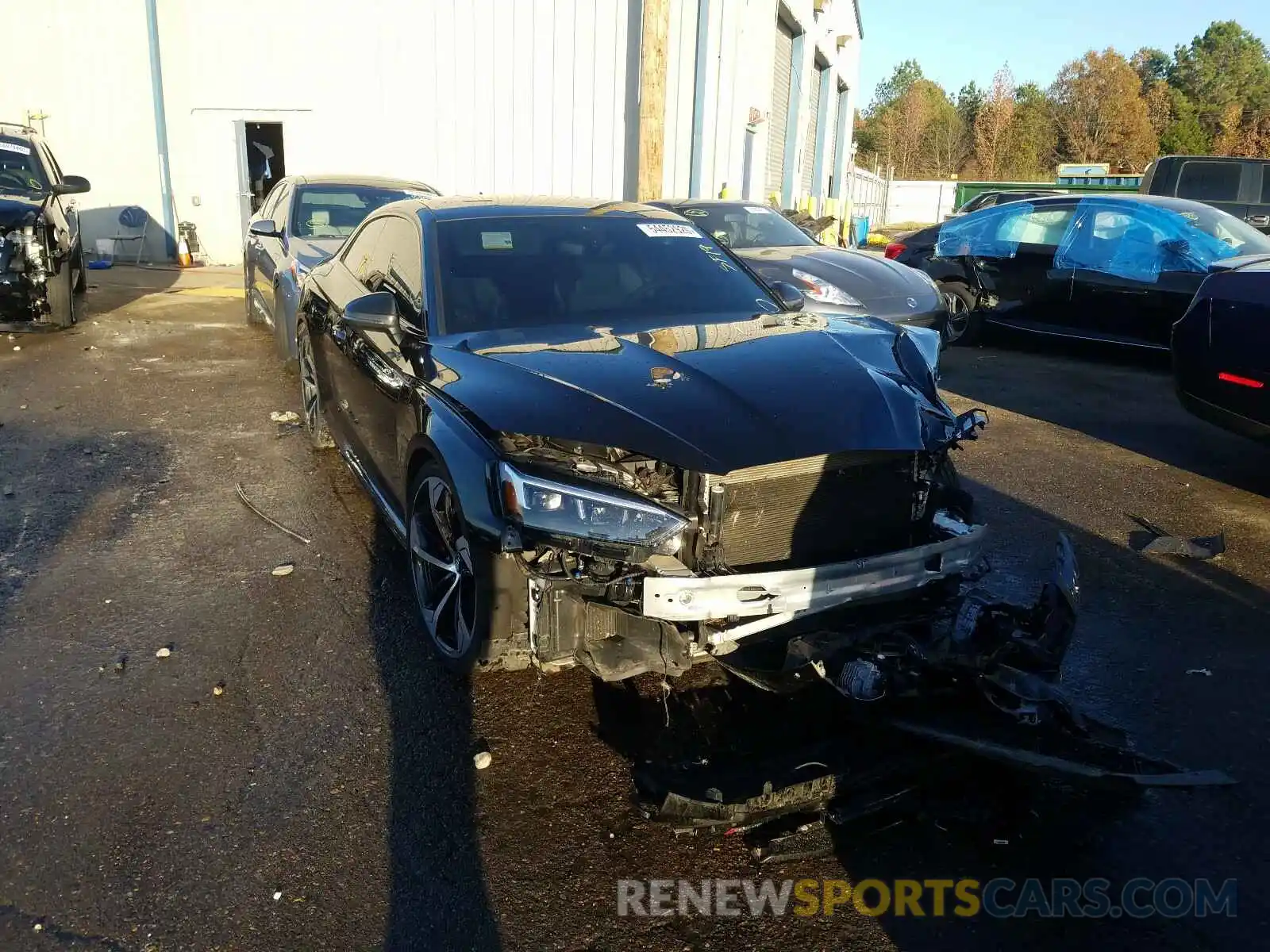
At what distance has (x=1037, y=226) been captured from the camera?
33.1 ft

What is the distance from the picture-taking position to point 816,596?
121 inches

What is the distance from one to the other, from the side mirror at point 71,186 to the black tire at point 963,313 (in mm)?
9138

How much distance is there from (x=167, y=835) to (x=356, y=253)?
11.9ft

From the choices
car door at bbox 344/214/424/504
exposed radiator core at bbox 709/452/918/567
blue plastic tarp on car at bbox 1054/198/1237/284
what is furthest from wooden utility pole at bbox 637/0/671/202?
exposed radiator core at bbox 709/452/918/567

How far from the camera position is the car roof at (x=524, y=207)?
4.70m

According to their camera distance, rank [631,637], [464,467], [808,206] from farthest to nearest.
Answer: [808,206] → [464,467] → [631,637]

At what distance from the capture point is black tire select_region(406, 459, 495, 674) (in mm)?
3211

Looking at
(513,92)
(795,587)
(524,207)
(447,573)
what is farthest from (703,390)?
(513,92)

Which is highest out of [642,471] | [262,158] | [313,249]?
[262,158]

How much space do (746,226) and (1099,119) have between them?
2115 inches

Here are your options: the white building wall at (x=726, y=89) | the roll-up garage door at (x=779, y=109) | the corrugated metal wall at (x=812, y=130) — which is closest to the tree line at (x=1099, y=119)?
the corrugated metal wall at (x=812, y=130)

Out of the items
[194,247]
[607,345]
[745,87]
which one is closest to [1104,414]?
[607,345]

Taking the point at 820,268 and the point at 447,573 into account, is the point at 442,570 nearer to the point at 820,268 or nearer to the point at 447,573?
the point at 447,573

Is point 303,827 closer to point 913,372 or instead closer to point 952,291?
point 913,372
